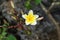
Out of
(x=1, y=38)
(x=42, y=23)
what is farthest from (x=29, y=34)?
(x=1, y=38)

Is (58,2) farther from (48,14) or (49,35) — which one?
(49,35)

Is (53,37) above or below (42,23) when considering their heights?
below

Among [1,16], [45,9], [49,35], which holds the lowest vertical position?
[49,35]

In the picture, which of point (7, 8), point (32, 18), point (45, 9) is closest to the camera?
point (32, 18)

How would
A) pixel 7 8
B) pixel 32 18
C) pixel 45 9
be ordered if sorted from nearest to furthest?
1. pixel 32 18
2. pixel 7 8
3. pixel 45 9

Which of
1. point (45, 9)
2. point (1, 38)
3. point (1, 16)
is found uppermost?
point (45, 9)

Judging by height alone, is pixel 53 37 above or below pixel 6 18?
below

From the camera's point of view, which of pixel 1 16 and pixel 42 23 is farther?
pixel 42 23

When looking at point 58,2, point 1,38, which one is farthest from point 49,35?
point 1,38

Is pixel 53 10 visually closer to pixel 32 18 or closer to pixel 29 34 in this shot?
pixel 29 34
